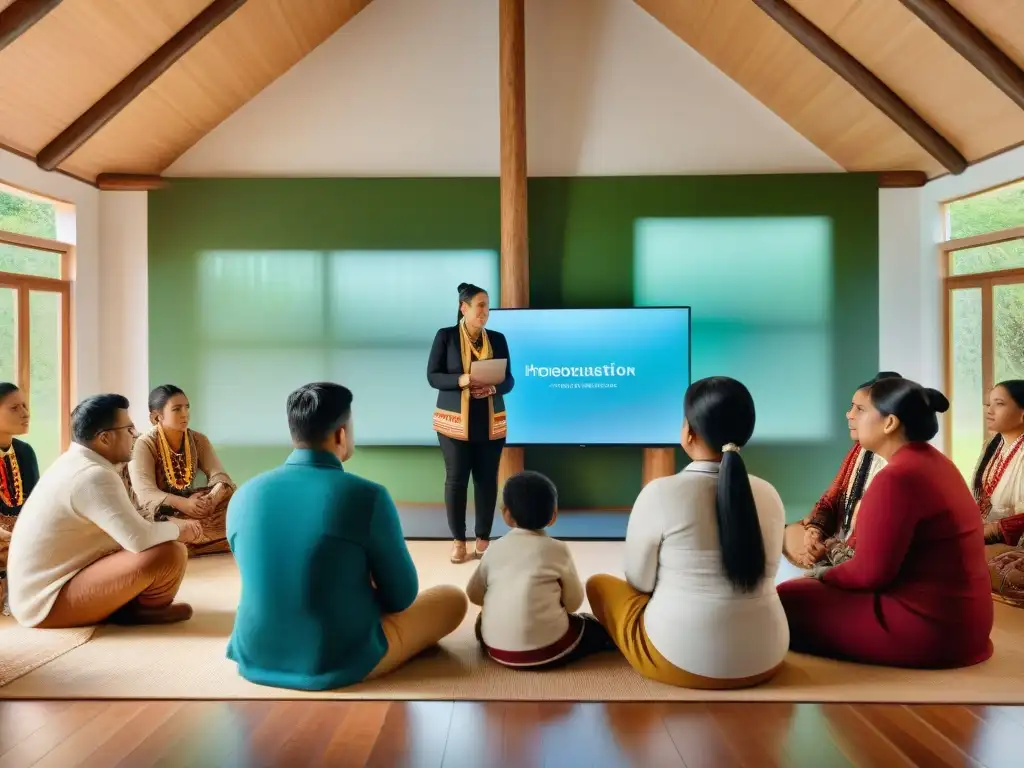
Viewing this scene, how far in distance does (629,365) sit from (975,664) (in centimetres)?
306

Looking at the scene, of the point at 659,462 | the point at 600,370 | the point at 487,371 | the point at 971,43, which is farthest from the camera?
the point at 659,462

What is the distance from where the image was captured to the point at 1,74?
4250mm

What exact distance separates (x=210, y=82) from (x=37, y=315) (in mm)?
1821

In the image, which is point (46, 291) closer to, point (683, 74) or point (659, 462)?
point (659, 462)

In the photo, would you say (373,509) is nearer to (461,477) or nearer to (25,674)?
(25,674)

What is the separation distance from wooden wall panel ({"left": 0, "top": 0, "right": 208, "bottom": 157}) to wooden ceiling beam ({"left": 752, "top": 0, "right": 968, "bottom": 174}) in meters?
3.26

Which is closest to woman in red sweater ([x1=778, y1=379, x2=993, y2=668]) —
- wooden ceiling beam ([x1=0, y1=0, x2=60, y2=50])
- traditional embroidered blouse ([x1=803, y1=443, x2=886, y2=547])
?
traditional embroidered blouse ([x1=803, y1=443, x2=886, y2=547])

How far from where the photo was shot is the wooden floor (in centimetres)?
204

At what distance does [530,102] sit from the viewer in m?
5.85

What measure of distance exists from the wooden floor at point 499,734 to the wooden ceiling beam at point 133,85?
367cm

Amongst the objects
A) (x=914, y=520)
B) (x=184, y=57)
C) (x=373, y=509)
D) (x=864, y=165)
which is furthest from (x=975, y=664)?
(x=184, y=57)

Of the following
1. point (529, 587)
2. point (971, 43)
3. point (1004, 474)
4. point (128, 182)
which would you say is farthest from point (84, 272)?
point (1004, 474)

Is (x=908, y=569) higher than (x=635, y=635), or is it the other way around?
(x=908, y=569)

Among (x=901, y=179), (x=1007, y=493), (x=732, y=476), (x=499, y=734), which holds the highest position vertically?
(x=901, y=179)
